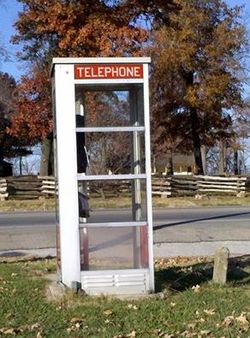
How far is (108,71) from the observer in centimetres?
834

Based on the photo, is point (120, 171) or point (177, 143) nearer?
point (120, 171)

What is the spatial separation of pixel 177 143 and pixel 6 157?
24.0 metres

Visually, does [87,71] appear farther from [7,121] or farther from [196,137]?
[7,121]

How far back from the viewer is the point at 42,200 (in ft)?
97.3

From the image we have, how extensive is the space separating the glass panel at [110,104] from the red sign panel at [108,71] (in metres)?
0.27

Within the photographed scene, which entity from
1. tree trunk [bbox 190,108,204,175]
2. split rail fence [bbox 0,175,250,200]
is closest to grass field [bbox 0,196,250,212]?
split rail fence [bbox 0,175,250,200]

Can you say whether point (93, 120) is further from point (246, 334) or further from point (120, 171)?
point (246, 334)

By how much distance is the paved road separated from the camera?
15.0 meters

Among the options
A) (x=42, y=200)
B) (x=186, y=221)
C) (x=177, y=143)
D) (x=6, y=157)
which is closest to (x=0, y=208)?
(x=42, y=200)

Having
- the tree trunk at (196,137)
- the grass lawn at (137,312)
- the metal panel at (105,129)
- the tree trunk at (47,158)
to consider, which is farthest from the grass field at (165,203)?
the metal panel at (105,129)

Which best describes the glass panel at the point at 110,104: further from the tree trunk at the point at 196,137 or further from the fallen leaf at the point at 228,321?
the tree trunk at the point at 196,137

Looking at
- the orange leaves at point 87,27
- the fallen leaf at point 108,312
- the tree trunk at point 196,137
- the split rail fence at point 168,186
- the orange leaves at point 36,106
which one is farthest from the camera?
the tree trunk at point 196,137

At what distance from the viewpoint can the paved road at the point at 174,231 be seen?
1502 centimetres

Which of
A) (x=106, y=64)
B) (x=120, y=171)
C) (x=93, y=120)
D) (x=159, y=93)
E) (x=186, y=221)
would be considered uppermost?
(x=159, y=93)
